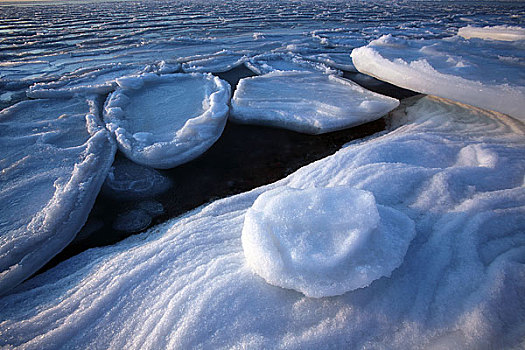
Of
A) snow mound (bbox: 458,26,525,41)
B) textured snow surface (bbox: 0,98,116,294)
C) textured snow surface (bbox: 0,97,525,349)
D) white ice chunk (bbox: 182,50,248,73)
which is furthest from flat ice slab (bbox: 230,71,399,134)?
snow mound (bbox: 458,26,525,41)

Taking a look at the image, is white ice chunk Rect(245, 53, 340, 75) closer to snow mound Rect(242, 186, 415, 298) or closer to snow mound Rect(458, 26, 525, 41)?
snow mound Rect(458, 26, 525, 41)

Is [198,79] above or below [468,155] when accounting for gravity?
above

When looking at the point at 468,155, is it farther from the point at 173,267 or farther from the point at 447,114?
the point at 173,267

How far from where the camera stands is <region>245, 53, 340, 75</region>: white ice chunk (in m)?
4.65

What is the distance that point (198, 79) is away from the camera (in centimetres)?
420

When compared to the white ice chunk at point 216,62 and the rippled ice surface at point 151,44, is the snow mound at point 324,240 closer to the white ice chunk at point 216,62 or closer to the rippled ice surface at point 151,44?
the white ice chunk at point 216,62

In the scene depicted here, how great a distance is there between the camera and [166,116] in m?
3.08

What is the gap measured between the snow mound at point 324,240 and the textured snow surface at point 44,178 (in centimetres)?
135

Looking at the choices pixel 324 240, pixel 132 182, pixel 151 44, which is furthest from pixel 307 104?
pixel 151 44

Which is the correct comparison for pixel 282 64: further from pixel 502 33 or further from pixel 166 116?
pixel 502 33

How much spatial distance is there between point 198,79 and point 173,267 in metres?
3.49

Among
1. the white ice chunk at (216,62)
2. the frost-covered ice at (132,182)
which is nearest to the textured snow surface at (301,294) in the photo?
the frost-covered ice at (132,182)

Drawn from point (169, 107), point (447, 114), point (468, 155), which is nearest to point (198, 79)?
point (169, 107)

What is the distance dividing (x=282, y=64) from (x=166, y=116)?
9.31 ft
